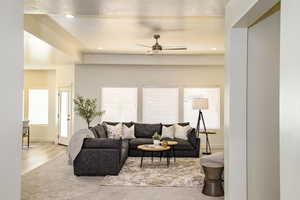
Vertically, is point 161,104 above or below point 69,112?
above

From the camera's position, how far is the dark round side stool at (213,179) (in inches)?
166

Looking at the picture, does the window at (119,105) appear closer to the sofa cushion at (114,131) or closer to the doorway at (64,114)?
the doorway at (64,114)

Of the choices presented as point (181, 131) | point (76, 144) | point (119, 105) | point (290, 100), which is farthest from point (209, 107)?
point (290, 100)

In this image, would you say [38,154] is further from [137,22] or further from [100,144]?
[137,22]

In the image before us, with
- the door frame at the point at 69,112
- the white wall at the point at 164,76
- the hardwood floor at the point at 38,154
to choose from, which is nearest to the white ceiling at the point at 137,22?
the white wall at the point at 164,76

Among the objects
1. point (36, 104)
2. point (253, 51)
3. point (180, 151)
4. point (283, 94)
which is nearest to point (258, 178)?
point (253, 51)

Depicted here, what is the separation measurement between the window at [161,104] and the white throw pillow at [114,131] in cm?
179

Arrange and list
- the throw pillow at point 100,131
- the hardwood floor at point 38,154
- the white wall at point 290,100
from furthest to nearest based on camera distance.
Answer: the throw pillow at point 100,131, the hardwood floor at point 38,154, the white wall at point 290,100

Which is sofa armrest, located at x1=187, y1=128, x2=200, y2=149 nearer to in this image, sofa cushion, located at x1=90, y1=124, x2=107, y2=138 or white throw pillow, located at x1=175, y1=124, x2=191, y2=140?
white throw pillow, located at x1=175, y1=124, x2=191, y2=140

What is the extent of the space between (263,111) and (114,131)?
480 centimetres

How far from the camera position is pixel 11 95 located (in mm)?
2066

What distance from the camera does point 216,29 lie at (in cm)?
578

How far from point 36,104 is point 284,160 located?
10035 mm

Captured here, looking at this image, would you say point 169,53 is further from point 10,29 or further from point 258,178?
point 10,29
